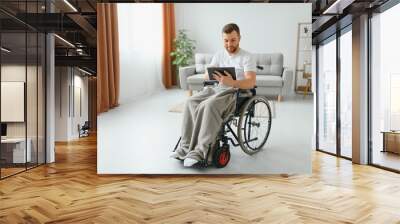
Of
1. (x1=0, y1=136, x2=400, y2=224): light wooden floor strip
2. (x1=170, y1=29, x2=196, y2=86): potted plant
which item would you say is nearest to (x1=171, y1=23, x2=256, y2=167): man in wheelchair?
(x1=170, y1=29, x2=196, y2=86): potted plant

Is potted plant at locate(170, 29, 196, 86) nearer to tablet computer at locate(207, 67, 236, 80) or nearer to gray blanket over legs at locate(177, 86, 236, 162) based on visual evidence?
tablet computer at locate(207, 67, 236, 80)

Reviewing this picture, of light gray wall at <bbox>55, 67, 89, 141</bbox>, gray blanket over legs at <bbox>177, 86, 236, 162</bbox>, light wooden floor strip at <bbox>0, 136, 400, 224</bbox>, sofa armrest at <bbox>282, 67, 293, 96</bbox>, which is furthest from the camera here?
light gray wall at <bbox>55, 67, 89, 141</bbox>

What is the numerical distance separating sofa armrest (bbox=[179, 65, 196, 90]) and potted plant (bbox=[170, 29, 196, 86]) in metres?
0.05

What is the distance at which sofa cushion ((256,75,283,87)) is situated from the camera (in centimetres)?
564

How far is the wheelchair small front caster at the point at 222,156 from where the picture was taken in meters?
5.61

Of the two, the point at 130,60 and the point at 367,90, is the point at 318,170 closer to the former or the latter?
the point at 367,90

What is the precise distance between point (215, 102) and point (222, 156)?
2.55ft

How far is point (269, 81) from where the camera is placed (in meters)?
5.69

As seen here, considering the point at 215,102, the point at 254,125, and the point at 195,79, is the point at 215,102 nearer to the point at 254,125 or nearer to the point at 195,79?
the point at 195,79

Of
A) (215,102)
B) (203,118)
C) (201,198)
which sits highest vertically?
(215,102)

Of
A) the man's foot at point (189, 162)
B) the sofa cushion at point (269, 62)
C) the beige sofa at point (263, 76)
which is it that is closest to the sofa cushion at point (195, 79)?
the beige sofa at point (263, 76)

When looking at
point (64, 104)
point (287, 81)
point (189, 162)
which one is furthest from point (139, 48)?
point (64, 104)

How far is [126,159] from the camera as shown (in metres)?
5.78

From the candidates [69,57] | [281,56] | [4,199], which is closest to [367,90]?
[281,56]
